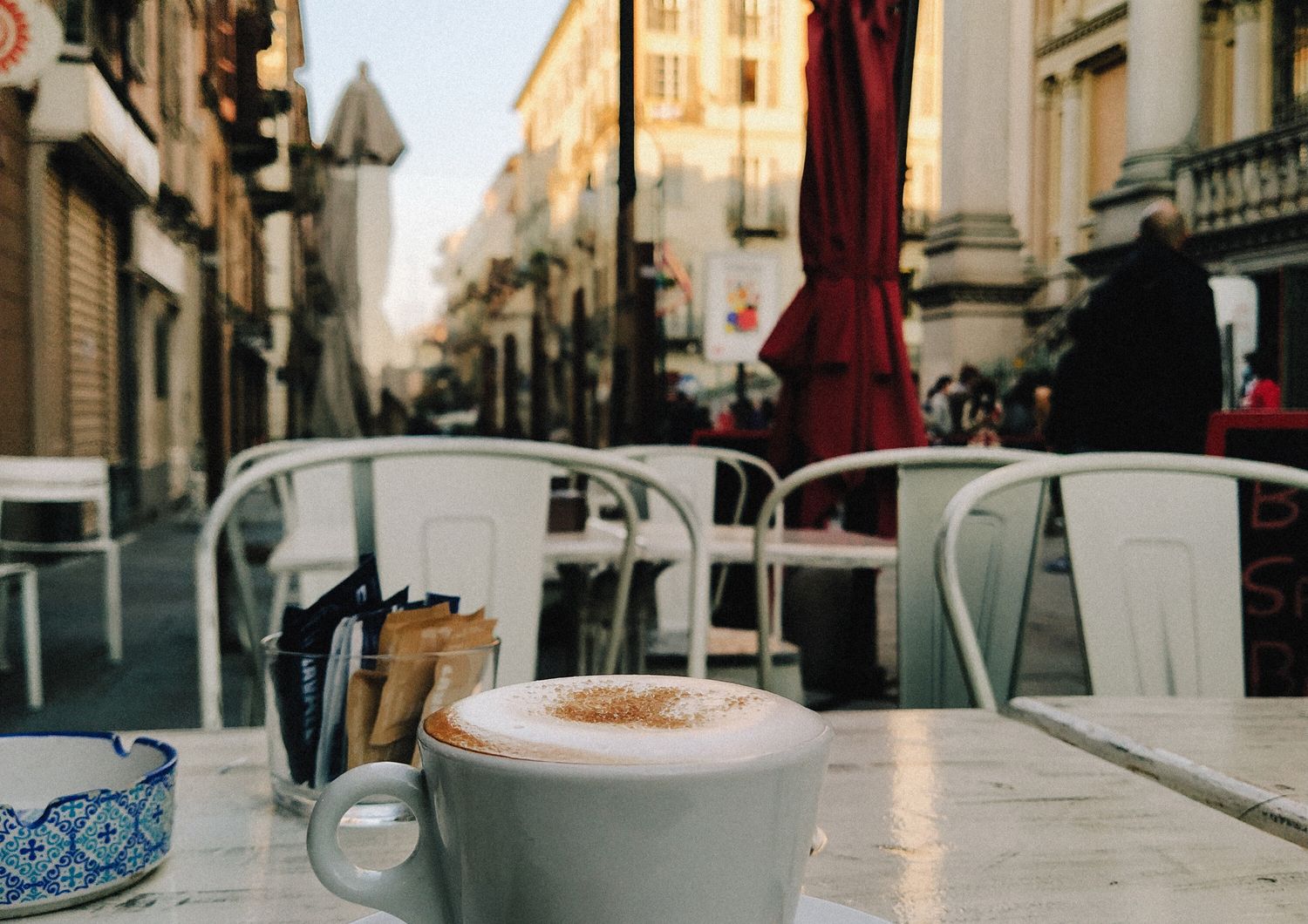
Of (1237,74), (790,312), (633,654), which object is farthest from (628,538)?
(1237,74)

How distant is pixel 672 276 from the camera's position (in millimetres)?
13055

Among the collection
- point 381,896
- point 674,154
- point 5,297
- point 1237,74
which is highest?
point 674,154

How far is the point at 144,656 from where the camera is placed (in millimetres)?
4496

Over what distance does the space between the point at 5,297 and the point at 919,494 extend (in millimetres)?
7083

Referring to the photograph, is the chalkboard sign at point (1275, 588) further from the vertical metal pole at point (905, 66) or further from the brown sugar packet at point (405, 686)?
the brown sugar packet at point (405, 686)

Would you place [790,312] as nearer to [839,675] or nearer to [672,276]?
[839,675]

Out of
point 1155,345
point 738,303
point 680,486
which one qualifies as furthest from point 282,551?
point 738,303

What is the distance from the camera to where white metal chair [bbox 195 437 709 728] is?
158 centimetres

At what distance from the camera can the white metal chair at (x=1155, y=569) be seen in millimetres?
1551

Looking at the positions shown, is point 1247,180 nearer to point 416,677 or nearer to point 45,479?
point 45,479

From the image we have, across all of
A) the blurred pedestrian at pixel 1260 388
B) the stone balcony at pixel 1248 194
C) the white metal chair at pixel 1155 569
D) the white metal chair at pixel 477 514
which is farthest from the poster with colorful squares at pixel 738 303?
the stone balcony at pixel 1248 194

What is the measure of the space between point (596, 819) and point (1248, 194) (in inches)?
530

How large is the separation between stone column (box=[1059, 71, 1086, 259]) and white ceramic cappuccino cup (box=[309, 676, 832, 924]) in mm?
18117

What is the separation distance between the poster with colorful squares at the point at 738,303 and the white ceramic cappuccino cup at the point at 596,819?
6.13 metres
